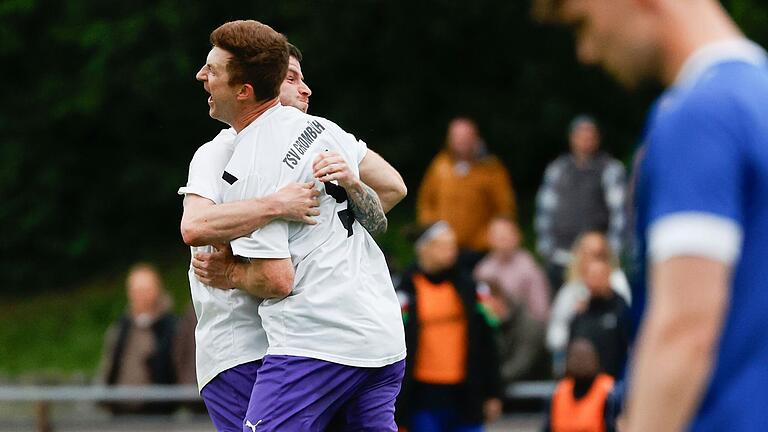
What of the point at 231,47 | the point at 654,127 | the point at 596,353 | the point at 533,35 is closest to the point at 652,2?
the point at 654,127

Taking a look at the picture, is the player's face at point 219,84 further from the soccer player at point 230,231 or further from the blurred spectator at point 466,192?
the blurred spectator at point 466,192

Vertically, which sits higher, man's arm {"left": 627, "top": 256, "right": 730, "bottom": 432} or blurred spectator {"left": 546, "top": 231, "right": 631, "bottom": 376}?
man's arm {"left": 627, "top": 256, "right": 730, "bottom": 432}

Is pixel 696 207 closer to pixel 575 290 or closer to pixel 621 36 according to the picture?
pixel 621 36

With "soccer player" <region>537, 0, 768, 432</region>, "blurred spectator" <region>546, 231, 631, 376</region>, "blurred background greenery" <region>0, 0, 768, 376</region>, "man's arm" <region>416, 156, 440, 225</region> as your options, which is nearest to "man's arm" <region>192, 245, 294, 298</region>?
"soccer player" <region>537, 0, 768, 432</region>

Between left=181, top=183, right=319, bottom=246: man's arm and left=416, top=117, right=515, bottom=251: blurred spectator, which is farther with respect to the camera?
left=416, top=117, right=515, bottom=251: blurred spectator

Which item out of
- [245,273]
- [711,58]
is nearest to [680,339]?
[711,58]

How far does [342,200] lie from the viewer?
5.03 m

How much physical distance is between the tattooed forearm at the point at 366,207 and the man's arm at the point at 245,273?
0.33m

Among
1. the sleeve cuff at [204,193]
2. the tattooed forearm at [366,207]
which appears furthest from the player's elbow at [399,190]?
the sleeve cuff at [204,193]

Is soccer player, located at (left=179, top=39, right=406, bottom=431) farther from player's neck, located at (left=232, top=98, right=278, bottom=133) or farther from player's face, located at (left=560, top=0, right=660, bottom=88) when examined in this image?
player's face, located at (left=560, top=0, right=660, bottom=88)

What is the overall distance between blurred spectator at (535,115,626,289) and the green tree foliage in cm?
529

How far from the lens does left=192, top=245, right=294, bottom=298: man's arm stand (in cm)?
482

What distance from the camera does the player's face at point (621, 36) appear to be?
257 centimetres

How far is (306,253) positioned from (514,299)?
24.3 feet
